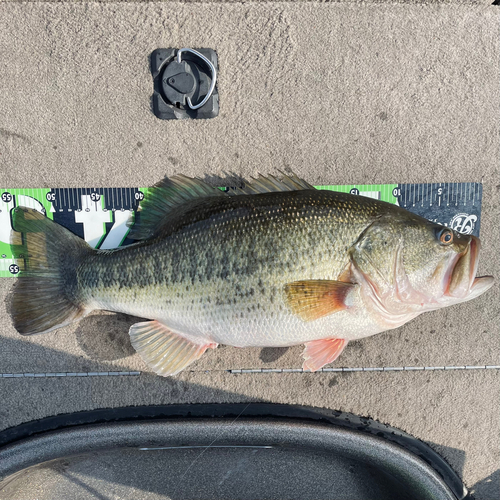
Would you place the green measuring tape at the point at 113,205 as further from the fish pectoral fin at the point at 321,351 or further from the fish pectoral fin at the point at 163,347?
the fish pectoral fin at the point at 321,351

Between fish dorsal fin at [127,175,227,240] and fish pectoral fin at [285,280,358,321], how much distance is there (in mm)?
498

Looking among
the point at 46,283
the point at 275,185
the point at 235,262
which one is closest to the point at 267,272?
the point at 235,262

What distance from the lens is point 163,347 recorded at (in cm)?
146

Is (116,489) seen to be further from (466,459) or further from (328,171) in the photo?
(328,171)

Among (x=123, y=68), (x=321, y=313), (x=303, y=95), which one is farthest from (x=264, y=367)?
(x=123, y=68)

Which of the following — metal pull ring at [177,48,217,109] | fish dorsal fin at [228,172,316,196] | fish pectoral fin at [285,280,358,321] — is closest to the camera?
fish pectoral fin at [285,280,358,321]

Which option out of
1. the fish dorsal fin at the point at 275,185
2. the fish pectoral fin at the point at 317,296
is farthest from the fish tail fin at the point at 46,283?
the fish pectoral fin at the point at 317,296

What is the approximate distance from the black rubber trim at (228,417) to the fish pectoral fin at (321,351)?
1.21ft

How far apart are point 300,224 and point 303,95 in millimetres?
698

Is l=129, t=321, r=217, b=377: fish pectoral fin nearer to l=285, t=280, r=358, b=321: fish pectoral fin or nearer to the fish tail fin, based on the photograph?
the fish tail fin

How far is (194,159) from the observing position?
1.65 metres

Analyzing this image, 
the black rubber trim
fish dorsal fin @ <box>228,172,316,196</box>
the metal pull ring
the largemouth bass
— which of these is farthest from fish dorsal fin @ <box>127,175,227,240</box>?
the black rubber trim

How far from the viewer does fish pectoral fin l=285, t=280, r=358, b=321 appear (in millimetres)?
1259

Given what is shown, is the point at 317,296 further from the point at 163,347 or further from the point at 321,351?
the point at 163,347
